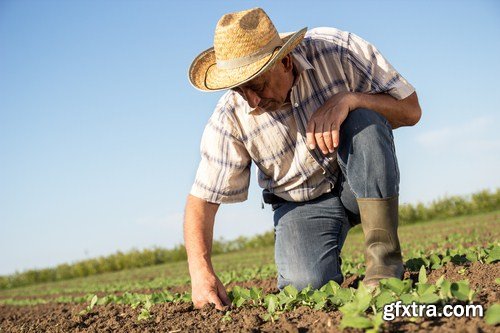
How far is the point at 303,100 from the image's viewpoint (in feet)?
12.2

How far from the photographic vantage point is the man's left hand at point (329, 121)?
10.9ft

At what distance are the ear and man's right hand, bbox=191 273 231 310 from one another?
4.28 ft

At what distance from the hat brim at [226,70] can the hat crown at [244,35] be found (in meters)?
0.08

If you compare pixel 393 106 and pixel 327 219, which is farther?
pixel 327 219

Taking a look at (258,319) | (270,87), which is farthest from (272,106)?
(258,319)

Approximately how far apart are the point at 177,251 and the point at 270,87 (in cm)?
1914

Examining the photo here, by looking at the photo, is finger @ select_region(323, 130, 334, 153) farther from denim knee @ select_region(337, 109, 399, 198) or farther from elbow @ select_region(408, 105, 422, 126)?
elbow @ select_region(408, 105, 422, 126)

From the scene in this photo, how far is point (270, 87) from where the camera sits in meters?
3.35

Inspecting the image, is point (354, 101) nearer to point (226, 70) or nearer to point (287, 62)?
point (287, 62)

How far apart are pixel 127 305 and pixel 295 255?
1365 millimetres

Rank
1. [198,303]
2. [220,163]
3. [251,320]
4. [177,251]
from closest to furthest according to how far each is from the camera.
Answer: [251,320] < [198,303] < [220,163] < [177,251]

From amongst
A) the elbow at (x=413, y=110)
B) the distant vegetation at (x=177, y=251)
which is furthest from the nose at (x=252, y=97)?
the distant vegetation at (x=177, y=251)

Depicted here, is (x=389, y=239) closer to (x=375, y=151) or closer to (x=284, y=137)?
(x=375, y=151)

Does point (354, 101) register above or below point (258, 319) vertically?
above
